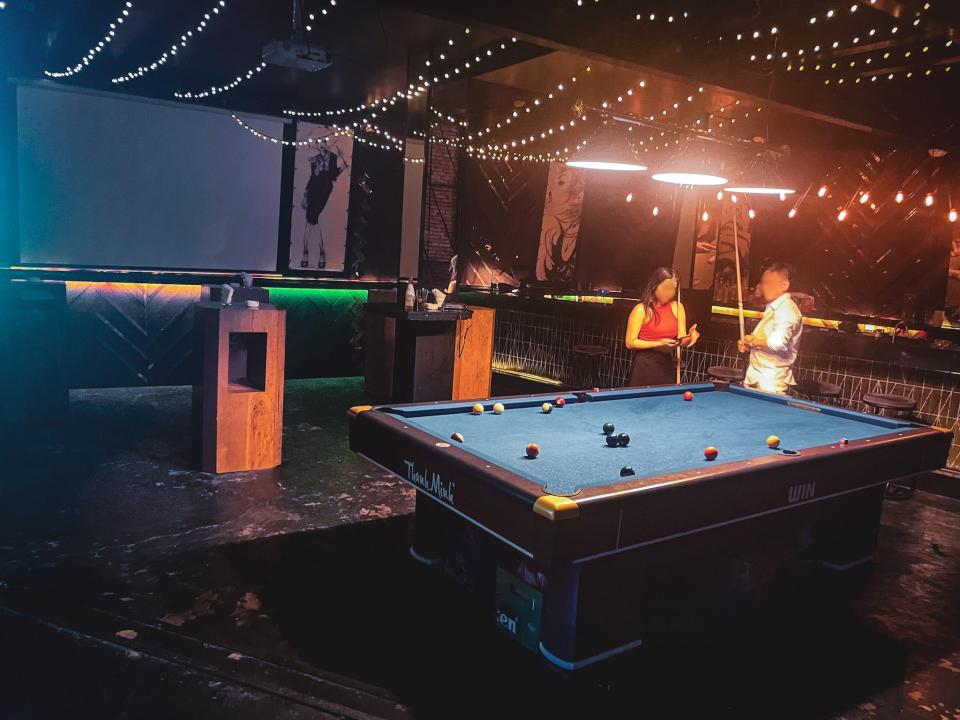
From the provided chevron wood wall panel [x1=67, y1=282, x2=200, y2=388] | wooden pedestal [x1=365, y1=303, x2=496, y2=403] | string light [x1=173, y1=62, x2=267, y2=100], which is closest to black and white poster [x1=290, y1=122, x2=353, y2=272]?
string light [x1=173, y1=62, x2=267, y2=100]

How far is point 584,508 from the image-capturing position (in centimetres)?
215

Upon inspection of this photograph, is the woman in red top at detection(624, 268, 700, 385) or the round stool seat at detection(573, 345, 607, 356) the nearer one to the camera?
the woman in red top at detection(624, 268, 700, 385)

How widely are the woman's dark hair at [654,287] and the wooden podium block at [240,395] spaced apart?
2.72 metres

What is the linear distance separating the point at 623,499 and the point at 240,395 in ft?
11.0

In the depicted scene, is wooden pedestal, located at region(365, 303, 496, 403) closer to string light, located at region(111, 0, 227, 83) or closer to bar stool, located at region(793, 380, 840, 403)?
string light, located at region(111, 0, 227, 83)

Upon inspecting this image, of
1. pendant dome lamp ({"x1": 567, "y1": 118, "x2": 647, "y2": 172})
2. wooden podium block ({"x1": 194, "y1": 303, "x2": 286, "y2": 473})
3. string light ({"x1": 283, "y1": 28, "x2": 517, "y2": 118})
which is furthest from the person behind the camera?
string light ({"x1": 283, "y1": 28, "x2": 517, "y2": 118})

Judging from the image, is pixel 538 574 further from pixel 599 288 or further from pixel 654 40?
pixel 599 288

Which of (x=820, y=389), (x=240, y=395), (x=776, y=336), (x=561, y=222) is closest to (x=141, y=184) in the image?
(x=240, y=395)

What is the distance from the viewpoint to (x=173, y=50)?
661 cm

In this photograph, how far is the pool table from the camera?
2314mm

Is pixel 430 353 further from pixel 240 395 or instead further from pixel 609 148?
pixel 609 148

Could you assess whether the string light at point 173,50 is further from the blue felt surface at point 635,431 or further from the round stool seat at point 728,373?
the round stool seat at point 728,373

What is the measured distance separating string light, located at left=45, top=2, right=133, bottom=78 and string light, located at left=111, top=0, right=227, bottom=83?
1.45 feet

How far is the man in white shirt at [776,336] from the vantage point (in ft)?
15.2
